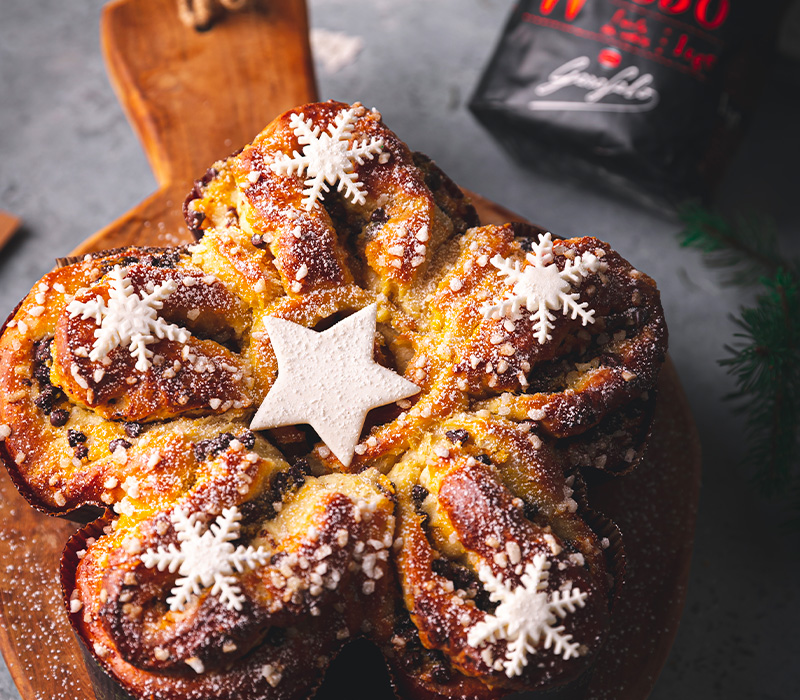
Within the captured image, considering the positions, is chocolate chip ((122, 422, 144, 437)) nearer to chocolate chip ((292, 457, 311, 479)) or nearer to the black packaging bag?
chocolate chip ((292, 457, 311, 479))

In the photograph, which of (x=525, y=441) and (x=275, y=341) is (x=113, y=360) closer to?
(x=275, y=341)

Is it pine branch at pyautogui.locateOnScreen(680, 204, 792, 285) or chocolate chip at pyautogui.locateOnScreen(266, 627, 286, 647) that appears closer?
chocolate chip at pyautogui.locateOnScreen(266, 627, 286, 647)

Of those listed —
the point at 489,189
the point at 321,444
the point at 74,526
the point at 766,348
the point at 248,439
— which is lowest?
the point at 74,526

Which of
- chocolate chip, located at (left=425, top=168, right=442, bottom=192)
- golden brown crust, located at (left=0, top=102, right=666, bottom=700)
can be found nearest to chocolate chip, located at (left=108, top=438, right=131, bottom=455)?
golden brown crust, located at (left=0, top=102, right=666, bottom=700)

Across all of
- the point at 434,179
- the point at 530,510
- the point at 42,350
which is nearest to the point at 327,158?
the point at 434,179

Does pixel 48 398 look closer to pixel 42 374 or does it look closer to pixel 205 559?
pixel 42 374
